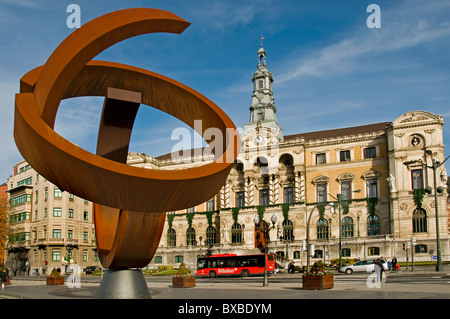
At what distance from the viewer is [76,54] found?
13578 mm

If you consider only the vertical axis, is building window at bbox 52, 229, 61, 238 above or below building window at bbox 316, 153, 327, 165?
below

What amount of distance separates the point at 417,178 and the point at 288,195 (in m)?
17.9

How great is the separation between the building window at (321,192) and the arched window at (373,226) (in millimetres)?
7244

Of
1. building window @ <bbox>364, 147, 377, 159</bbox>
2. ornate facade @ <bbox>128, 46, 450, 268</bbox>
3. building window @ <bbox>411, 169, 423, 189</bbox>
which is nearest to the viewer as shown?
ornate facade @ <bbox>128, 46, 450, 268</bbox>

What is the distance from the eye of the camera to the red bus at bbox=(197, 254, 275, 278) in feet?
156

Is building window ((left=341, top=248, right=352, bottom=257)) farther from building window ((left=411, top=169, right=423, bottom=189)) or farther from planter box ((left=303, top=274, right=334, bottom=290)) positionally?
planter box ((left=303, top=274, right=334, bottom=290))

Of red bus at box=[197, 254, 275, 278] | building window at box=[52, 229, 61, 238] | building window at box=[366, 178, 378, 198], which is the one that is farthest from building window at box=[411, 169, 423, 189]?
building window at box=[52, 229, 61, 238]

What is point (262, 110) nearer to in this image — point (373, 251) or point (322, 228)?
point (322, 228)

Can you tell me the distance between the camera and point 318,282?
79.2 feet

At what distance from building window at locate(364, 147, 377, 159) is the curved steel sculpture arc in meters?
52.0

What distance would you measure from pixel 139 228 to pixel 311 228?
172ft

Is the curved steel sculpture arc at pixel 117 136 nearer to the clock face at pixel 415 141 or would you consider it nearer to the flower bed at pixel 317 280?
the flower bed at pixel 317 280

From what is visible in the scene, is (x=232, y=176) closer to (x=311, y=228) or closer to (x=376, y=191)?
(x=311, y=228)

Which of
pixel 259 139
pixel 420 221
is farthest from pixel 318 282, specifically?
pixel 259 139
